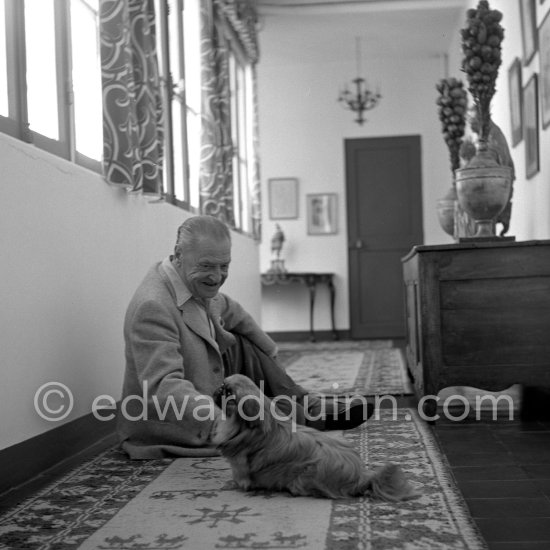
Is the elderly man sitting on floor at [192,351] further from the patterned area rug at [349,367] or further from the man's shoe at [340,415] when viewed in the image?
the patterned area rug at [349,367]

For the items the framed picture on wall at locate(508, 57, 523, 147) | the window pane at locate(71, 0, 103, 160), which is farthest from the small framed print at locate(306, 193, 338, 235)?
the window pane at locate(71, 0, 103, 160)

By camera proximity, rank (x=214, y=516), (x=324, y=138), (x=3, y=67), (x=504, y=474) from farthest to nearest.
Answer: (x=324, y=138) < (x=3, y=67) < (x=504, y=474) < (x=214, y=516)

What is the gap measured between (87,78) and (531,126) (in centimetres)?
276

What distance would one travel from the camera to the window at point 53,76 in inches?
114

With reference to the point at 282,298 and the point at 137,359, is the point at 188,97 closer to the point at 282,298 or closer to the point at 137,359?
the point at 137,359

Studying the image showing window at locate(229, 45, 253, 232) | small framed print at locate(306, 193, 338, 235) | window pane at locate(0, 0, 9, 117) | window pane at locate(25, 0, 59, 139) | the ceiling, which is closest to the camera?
window pane at locate(0, 0, 9, 117)

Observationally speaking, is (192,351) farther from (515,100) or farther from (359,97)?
(359,97)

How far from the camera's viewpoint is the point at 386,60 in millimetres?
10461

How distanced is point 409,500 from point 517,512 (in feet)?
0.88

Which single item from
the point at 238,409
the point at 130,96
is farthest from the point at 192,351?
the point at 130,96

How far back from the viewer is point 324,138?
34.5 ft

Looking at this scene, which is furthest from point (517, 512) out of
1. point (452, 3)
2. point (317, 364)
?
point (452, 3)

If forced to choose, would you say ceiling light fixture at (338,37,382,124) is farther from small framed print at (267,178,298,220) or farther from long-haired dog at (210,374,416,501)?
long-haired dog at (210,374,416,501)

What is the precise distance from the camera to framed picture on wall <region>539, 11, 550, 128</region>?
4590 millimetres
